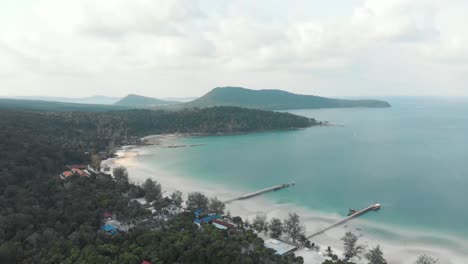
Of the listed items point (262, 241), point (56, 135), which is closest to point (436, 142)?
point (262, 241)

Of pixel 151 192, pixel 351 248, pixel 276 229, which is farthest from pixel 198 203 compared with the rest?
pixel 351 248

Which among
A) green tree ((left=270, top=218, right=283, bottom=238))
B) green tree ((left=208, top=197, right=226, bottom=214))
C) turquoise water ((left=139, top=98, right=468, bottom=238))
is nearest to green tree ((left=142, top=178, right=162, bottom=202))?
green tree ((left=208, top=197, right=226, bottom=214))

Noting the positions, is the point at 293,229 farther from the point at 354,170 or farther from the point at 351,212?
the point at 354,170

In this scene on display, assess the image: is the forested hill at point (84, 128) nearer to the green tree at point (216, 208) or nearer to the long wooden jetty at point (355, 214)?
the green tree at point (216, 208)

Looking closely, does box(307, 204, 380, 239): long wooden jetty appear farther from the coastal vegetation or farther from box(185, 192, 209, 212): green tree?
box(185, 192, 209, 212): green tree

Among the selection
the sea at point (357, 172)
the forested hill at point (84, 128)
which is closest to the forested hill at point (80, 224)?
the forested hill at point (84, 128)
